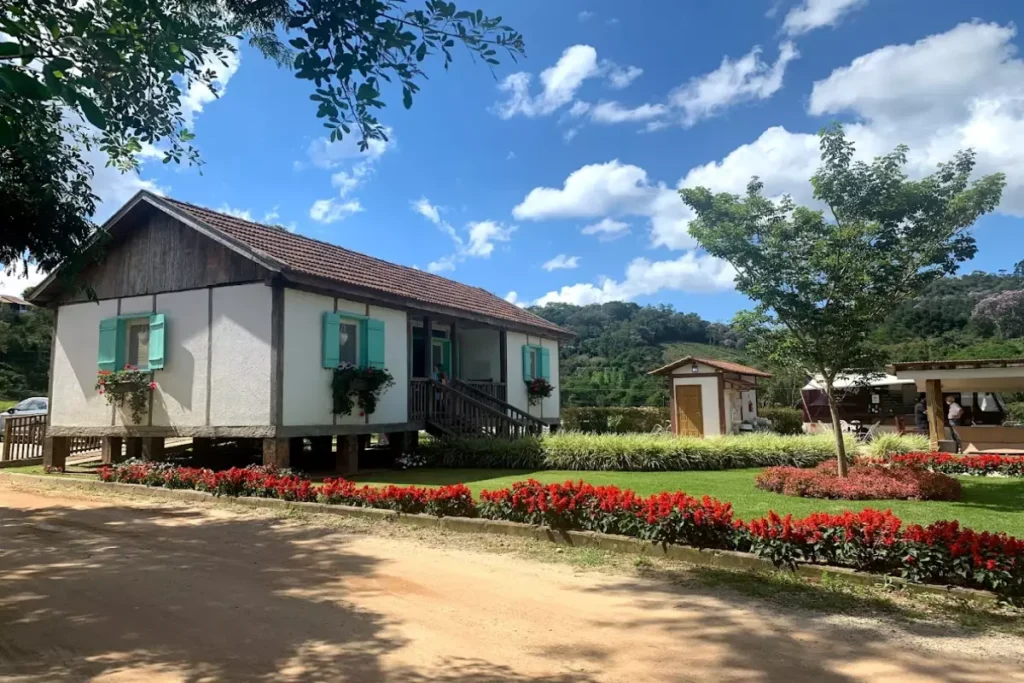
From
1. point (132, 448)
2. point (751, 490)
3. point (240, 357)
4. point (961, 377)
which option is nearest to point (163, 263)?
point (240, 357)

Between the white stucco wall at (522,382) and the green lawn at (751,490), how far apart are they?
609 cm

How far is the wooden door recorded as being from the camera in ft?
75.3

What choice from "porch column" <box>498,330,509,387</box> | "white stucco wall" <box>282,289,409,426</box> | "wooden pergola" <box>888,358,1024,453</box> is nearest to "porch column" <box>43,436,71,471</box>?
"white stucco wall" <box>282,289,409,426</box>

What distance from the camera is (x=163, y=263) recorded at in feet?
45.6

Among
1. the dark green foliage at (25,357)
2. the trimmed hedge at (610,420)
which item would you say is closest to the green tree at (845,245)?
the trimmed hedge at (610,420)

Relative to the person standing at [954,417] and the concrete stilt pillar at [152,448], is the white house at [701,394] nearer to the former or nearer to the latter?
the person standing at [954,417]

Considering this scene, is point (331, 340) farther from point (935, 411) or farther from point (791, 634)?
point (935, 411)

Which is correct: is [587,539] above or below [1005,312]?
below

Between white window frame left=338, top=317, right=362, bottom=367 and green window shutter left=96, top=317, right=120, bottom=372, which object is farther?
green window shutter left=96, top=317, right=120, bottom=372

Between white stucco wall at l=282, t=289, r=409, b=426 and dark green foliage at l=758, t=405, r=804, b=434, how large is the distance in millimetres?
19469

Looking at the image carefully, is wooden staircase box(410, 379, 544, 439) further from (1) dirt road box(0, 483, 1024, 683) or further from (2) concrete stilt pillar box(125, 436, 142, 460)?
(1) dirt road box(0, 483, 1024, 683)

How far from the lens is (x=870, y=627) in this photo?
4727 mm

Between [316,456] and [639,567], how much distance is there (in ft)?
38.5

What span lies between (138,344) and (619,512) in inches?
464
